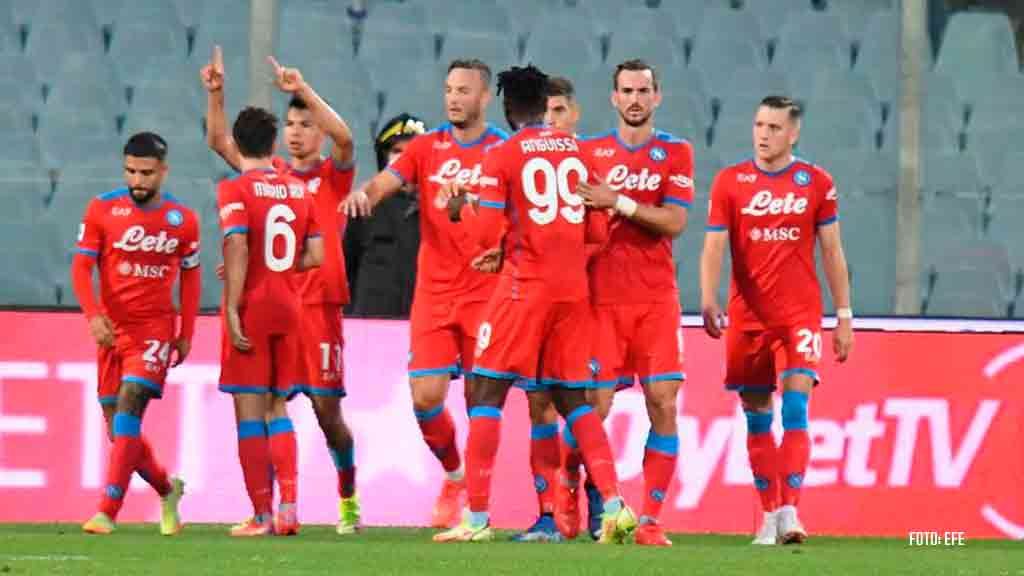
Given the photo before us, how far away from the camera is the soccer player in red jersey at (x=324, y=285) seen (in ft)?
31.8

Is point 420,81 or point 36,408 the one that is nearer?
point 36,408

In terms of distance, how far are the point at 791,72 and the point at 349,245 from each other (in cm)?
348

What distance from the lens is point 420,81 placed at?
13047 mm

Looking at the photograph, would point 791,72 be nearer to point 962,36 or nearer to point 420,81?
point 962,36

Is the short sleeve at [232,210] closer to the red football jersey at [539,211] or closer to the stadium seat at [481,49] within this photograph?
the red football jersey at [539,211]

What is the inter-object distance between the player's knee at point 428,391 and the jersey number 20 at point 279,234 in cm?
82

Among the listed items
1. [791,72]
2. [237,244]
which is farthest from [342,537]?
[791,72]

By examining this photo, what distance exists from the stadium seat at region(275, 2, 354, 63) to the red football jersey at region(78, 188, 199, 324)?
3.72m

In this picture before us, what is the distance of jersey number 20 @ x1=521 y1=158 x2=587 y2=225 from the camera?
8195 millimetres

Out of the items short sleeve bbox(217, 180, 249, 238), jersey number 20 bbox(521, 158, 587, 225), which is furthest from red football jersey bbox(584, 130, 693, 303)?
short sleeve bbox(217, 180, 249, 238)

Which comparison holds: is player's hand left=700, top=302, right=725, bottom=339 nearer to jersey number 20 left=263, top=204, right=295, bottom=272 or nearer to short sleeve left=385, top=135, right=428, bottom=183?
short sleeve left=385, top=135, right=428, bottom=183

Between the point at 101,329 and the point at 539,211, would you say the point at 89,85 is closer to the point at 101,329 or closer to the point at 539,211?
the point at 101,329

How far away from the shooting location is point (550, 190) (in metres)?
8.22

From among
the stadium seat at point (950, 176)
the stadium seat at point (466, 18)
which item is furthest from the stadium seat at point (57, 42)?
the stadium seat at point (950, 176)
